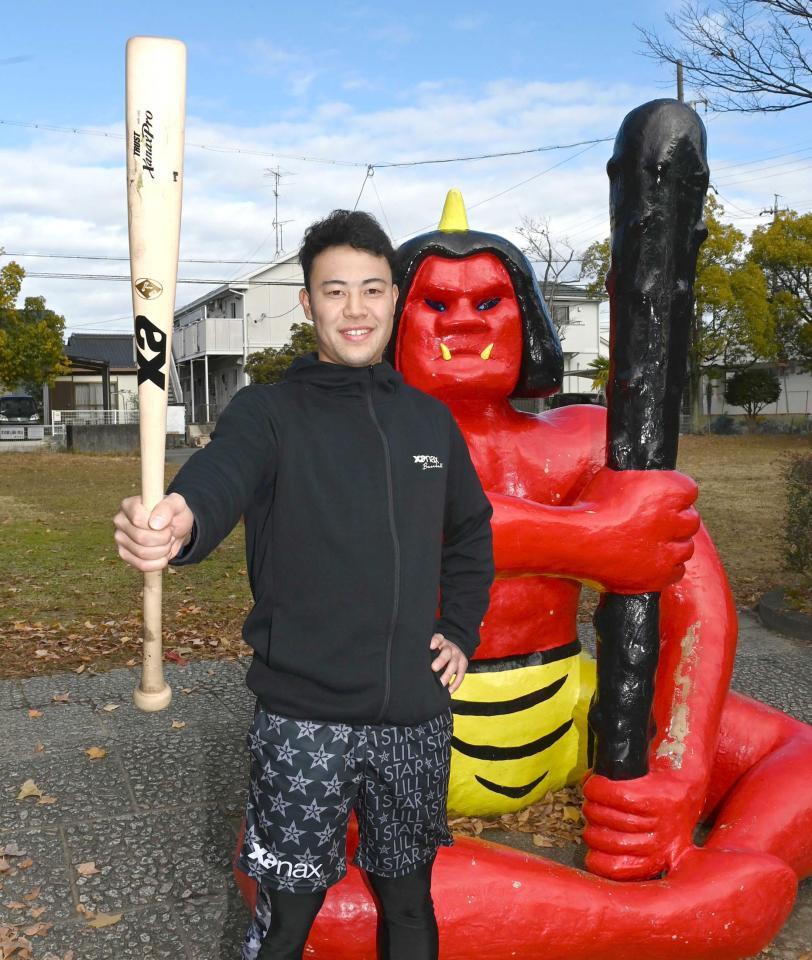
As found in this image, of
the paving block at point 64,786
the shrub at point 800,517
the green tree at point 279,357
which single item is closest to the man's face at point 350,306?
the paving block at point 64,786

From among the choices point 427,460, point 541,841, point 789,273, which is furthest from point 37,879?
point 789,273

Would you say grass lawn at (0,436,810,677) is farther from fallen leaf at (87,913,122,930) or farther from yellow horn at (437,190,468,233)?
yellow horn at (437,190,468,233)

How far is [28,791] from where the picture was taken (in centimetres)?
324

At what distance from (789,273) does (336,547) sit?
91.2 feet

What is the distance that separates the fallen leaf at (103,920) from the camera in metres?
2.48

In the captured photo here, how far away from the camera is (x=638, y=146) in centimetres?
223

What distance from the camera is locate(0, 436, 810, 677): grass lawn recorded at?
5.54 m

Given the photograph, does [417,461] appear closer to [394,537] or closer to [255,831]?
[394,537]

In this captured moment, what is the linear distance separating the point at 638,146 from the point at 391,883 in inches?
70.2

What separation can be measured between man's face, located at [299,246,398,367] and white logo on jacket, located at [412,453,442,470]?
0.70 ft

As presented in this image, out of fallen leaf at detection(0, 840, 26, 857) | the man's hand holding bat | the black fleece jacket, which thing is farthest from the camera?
fallen leaf at detection(0, 840, 26, 857)

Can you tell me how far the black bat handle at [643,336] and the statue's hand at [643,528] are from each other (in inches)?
2.6

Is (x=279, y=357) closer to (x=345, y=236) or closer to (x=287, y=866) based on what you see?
(x=345, y=236)

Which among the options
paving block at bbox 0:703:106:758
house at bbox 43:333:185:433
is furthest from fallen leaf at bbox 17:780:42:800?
house at bbox 43:333:185:433
